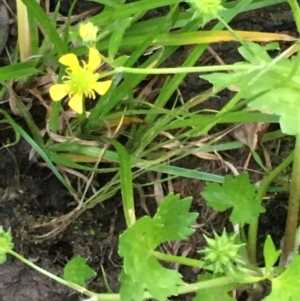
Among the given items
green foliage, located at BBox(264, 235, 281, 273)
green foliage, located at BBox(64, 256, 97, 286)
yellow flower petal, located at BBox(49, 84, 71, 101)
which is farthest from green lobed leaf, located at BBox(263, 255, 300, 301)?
yellow flower petal, located at BBox(49, 84, 71, 101)

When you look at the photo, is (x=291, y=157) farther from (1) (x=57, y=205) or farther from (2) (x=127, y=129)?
(1) (x=57, y=205)

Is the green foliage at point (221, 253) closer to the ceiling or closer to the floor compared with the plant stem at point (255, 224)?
closer to the ceiling

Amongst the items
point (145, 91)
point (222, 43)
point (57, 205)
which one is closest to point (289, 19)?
point (222, 43)

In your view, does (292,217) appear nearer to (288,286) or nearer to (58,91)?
(288,286)

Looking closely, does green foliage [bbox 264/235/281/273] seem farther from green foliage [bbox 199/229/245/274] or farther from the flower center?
the flower center

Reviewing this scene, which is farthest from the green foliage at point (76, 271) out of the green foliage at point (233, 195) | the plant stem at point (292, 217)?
the plant stem at point (292, 217)

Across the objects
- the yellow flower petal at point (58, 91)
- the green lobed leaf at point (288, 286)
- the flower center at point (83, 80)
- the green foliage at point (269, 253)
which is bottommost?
the green lobed leaf at point (288, 286)

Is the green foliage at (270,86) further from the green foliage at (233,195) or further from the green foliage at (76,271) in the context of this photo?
the green foliage at (76,271)
